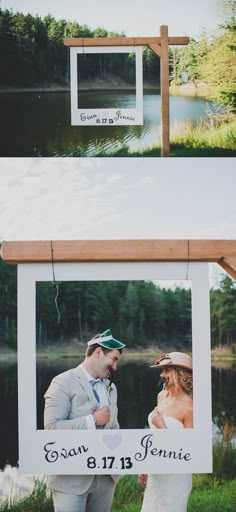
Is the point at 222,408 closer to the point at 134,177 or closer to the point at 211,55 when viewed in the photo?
the point at 134,177

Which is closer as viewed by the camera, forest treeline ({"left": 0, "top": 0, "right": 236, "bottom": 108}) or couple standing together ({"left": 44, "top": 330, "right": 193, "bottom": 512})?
couple standing together ({"left": 44, "top": 330, "right": 193, "bottom": 512})

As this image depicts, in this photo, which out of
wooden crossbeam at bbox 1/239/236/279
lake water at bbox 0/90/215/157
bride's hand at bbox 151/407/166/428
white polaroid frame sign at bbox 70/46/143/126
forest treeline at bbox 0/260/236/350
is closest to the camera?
wooden crossbeam at bbox 1/239/236/279

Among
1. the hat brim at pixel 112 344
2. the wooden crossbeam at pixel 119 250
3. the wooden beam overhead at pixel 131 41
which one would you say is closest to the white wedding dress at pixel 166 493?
the hat brim at pixel 112 344

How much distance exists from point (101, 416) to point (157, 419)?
167mm

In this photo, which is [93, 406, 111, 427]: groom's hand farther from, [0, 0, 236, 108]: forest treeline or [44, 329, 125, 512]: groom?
[0, 0, 236, 108]: forest treeline

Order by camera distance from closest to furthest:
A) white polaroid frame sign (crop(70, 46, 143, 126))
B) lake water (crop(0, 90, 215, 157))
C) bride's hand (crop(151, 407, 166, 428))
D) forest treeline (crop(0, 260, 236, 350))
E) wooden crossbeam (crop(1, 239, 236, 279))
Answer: wooden crossbeam (crop(1, 239, 236, 279)), bride's hand (crop(151, 407, 166, 428)), forest treeline (crop(0, 260, 236, 350)), white polaroid frame sign (crop(70, 46, 143, 126)), lake water (crop(0, 90, 215, 157))

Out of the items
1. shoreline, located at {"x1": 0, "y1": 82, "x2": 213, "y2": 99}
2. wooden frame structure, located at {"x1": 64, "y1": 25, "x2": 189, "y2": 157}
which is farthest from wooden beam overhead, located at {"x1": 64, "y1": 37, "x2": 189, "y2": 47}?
shoreline, located at {"x1": 0, "y1": 82, "x2": 213, "y2": 99}

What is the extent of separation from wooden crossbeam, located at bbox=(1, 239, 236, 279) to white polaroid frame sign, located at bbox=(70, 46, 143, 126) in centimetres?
84

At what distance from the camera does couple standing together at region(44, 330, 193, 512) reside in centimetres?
240

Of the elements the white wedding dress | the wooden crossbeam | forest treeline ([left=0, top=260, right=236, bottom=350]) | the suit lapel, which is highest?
the wooden crossbeam

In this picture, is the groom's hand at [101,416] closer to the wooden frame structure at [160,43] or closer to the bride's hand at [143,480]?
the bride's hand at [143,480]

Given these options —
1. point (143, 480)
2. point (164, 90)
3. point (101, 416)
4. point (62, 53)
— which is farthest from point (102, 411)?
point (62, 53)

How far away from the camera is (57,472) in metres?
2.35

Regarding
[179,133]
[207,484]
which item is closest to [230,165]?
[179,133]
